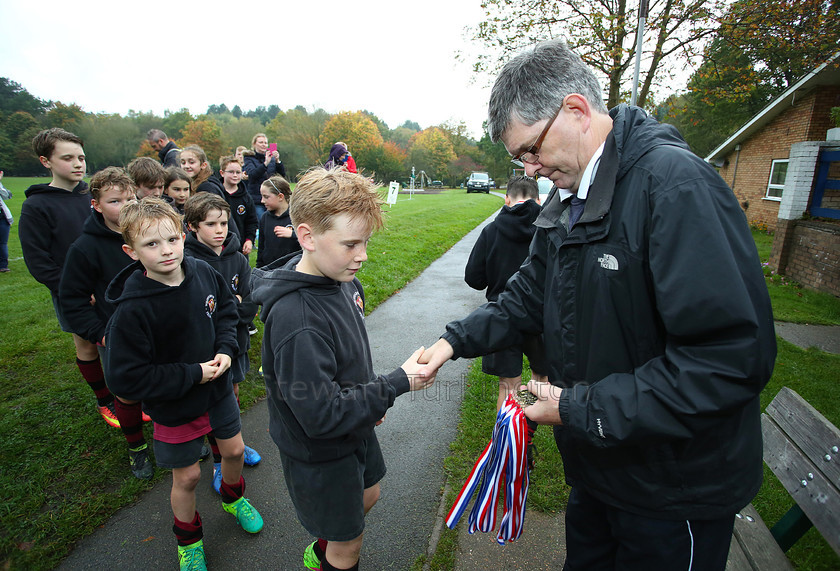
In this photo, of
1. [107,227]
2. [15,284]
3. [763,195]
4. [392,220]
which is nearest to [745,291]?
[107,227]

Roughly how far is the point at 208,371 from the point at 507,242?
8.86 ft

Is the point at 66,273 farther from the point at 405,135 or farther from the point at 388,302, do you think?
the point at 405,135

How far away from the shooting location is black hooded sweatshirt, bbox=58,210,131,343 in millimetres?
3275

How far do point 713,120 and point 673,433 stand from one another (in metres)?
42.7

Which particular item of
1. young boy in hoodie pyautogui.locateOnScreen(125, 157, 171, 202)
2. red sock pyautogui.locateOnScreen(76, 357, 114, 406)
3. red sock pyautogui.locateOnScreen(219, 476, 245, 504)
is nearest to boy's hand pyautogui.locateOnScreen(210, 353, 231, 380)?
red sock pyautogui.locateOnScreen(219, 476, 245, 504)

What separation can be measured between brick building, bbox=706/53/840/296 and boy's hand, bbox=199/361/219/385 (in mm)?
10811

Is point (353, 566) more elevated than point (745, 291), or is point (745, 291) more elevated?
point (745, 291)

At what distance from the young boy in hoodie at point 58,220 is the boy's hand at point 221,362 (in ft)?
6.28

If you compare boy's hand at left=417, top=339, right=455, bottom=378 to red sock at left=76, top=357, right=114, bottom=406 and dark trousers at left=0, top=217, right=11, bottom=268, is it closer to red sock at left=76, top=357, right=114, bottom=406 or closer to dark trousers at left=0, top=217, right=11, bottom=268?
red sock at left=76, top=357, right=114, bottom=406

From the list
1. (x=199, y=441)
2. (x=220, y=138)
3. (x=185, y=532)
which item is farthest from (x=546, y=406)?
(x=220, y=138)

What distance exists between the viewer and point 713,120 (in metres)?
34.8

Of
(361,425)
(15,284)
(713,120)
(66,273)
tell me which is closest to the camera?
(361,425)

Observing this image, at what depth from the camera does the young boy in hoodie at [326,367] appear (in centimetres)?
171

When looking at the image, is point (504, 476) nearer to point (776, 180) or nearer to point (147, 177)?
point (147, 177)
